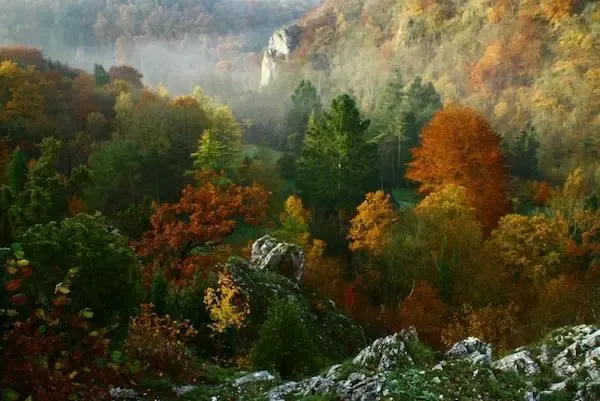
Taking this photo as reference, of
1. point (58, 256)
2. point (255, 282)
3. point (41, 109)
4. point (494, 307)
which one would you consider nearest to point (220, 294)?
point (255, 282)

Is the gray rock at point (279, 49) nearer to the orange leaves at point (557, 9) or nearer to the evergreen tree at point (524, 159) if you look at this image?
the orange leaves at point (557, 9)

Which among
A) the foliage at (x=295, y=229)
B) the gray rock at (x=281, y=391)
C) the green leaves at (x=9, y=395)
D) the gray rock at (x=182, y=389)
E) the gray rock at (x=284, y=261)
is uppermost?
the green leaves at (x=9, y=395)

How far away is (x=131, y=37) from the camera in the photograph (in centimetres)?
17262

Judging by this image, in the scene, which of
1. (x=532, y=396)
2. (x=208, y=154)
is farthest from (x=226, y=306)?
(x=208, y=154)

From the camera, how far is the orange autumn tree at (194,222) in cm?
3525

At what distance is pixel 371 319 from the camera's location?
34031 millimetres

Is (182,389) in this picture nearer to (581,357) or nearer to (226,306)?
(581,357)

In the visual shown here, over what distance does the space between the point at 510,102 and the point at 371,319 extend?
5398 centimetres

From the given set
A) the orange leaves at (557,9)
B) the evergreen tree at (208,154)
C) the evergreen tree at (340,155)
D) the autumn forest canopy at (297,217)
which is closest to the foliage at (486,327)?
the autumn forest canopy at (297,217)

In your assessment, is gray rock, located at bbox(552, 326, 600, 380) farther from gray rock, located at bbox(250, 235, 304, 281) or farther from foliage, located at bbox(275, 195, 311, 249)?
foliage, located at bbox(275, 195, 311, 249)

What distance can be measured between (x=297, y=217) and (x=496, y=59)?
56.6m

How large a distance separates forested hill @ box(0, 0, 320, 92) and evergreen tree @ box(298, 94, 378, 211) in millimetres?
92849

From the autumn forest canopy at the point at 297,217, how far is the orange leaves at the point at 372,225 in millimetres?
181

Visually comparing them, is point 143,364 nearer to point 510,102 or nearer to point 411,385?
point 411,385
